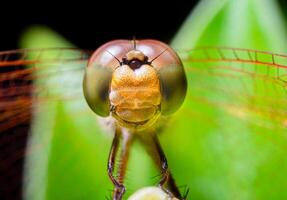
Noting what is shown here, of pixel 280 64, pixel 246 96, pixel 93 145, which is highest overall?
pixel 280 64

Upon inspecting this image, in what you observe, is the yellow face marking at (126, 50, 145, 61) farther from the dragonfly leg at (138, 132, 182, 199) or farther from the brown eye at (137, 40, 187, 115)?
the dragonfly leg at (138, 132, 182, 199)

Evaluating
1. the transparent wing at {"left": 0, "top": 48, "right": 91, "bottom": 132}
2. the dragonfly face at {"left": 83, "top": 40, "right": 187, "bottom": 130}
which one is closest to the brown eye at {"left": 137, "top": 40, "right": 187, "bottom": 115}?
the dragonfly face at {"left": 83, "top": 40, "right": 187, "bottom": 130}

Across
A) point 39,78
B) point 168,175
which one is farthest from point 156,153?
point 39,78

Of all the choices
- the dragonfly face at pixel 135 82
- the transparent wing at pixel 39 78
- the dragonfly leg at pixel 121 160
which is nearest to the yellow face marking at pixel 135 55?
the dragonfly face at pixel 135 82

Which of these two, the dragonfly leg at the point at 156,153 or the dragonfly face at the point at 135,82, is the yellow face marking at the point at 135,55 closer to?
the dragonfly face at the point at 135,82

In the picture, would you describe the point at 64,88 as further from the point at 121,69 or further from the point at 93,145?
the point at 121,69

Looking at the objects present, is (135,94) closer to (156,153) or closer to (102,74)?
(102,74)

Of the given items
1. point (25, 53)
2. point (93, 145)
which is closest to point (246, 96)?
point (93, 145)
